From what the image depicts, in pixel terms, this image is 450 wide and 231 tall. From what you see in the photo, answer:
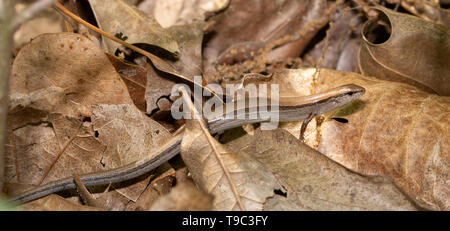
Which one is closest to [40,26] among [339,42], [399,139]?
[339,42]

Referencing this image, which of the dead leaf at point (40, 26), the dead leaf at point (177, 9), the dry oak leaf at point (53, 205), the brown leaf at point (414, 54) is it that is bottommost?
the dry oak leaf at point (53, 205)

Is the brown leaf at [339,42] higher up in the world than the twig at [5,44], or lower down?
higher up

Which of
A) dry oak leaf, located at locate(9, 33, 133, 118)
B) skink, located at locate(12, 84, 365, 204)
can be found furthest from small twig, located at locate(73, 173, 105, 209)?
dry oak leaf, located at locate(9, 33, 133, 118)

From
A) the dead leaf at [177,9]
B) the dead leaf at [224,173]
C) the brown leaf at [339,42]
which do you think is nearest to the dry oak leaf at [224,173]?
the dead leaf at [224,173]

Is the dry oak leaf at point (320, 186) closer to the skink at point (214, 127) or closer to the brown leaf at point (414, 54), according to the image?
the skink at point (214, 127)

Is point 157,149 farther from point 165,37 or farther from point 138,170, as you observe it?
point 165,37

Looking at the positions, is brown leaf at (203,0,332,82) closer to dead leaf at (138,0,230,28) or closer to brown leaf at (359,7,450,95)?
dead leaf at (138,0,230,28)

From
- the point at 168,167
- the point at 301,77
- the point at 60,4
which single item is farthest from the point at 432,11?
the point at 60,4
